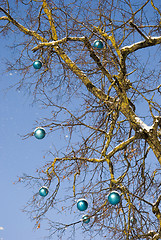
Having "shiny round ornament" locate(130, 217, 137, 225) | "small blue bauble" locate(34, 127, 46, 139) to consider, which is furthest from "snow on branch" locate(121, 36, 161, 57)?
"shiny round ornament" locate(130, 217, 137, 225)

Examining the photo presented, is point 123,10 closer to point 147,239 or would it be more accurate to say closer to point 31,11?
point 31,11

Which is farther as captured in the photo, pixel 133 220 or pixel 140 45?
pixel 140 45

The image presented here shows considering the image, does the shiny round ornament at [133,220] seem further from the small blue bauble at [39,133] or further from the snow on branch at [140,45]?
the snow on branch at [140,45]

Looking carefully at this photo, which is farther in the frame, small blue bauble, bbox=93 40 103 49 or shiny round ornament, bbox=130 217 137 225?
small blue bauble, bbox=93 40 103 49

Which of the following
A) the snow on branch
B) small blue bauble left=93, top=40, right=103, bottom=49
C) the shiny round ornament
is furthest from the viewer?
the snow on branch

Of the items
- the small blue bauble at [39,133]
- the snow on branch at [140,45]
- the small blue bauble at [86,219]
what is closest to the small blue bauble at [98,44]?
the snow on branch at [140,45]

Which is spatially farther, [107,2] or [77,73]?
[77,73]

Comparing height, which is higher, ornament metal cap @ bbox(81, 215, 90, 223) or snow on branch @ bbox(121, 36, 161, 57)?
snow on branch @ bbox(121, 36, 161, 57)

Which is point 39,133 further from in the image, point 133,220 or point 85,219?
point 133,220

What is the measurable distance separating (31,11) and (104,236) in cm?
343

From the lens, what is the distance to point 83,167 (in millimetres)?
4039

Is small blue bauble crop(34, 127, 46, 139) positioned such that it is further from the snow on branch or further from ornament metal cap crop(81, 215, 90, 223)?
the snow on branch

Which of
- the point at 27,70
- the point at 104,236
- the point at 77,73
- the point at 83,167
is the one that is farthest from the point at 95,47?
the point at 104,236

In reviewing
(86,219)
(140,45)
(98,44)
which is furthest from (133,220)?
(140,45)
